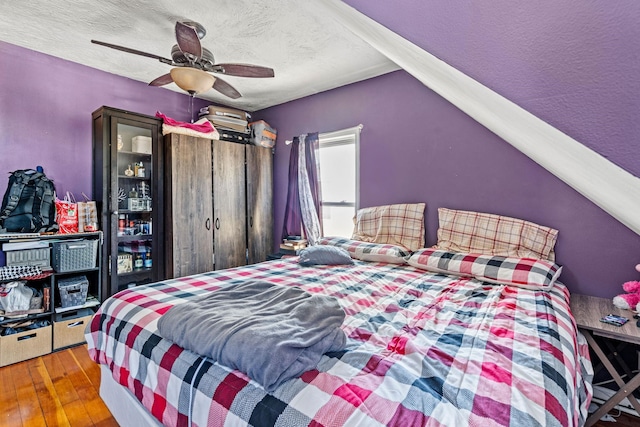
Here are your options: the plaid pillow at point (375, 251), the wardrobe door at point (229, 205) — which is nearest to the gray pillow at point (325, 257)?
the plaid pillow at point (375, 251)

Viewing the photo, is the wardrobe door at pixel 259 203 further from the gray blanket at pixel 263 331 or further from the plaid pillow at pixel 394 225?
the gray blanket at pixel 263 331

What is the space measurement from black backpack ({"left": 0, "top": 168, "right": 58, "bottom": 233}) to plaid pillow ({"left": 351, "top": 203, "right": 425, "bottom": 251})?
9.00 feet

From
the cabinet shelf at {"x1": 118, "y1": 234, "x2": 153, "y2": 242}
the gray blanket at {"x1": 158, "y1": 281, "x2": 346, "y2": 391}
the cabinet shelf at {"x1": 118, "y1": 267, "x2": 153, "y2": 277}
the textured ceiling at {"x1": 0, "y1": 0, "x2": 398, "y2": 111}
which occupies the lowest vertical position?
the cabinet shelf at {"x1": 118, "y1": 267, "x2": 153, "y2": 277}

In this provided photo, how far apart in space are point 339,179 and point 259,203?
1117 mm

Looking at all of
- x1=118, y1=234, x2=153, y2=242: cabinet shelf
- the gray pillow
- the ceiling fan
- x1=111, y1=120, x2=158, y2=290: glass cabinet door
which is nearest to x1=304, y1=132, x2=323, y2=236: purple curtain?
the gray pillow

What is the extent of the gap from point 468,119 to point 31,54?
3.84 metres

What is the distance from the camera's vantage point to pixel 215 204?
3.59 meters

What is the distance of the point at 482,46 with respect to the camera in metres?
0.68

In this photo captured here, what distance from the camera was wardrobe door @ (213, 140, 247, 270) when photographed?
3.60 m

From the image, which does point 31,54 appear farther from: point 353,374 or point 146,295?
point 353,374

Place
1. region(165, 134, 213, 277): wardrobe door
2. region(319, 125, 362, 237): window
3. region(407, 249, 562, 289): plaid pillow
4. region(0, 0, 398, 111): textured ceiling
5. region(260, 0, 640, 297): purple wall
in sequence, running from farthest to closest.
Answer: region(319, 125, 362, 237): window
region(165, 134, 213, 277): wardrobe door
region(0, 0, 398, 111): textured ceiling
region(407, 249, 562, 289): plaid pillow
region(260, 0, 640, 297): purple wall

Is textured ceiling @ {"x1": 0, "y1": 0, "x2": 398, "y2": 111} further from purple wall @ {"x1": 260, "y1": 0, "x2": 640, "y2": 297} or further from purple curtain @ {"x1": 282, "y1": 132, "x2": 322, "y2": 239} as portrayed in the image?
purple curtain @ {"x1": 282, "y1": 132, "x2": 322, "y2": 239}

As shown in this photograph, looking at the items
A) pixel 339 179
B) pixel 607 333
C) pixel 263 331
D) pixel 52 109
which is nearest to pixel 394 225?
pixel 339 179

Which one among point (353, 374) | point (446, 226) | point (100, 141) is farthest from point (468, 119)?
point (100, 141)
